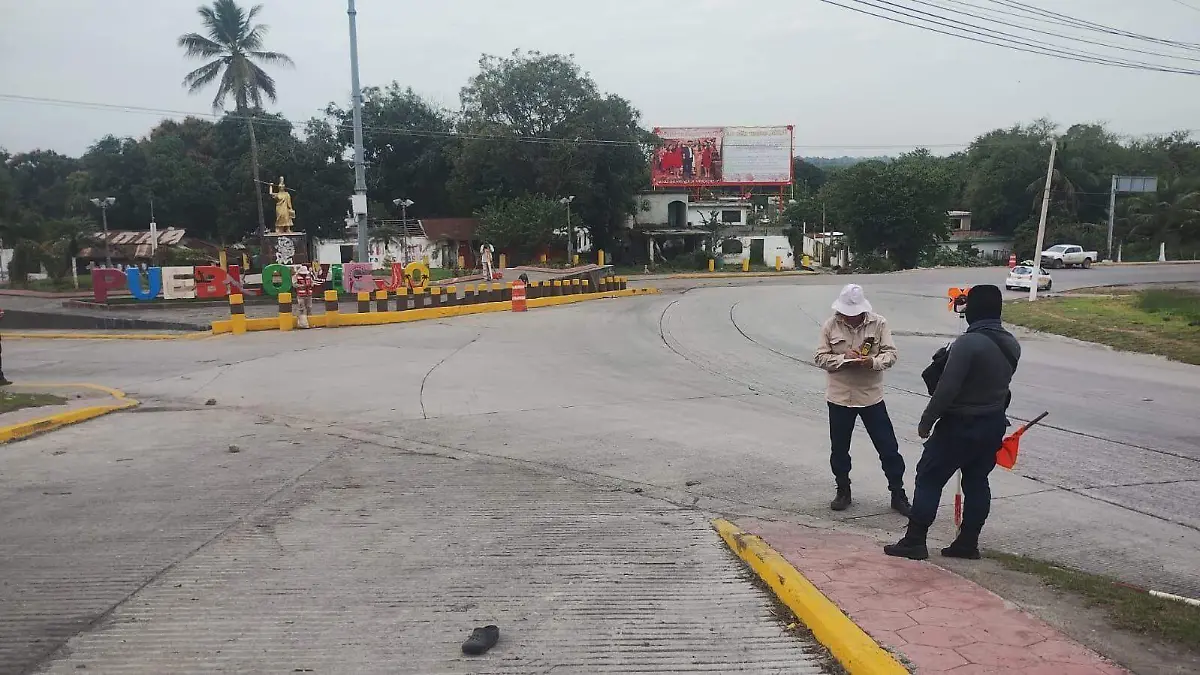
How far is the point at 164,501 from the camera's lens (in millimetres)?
6586

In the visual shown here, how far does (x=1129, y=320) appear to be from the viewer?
20391 mm

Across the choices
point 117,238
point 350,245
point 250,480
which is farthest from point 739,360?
point 117,238

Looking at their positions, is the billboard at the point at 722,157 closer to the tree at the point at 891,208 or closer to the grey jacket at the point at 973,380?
the tree at the point at 891,208

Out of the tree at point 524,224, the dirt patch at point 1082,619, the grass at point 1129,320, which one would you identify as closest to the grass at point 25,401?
the dirt patch at point 1082,619

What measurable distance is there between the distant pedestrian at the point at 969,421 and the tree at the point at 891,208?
→ 179ft

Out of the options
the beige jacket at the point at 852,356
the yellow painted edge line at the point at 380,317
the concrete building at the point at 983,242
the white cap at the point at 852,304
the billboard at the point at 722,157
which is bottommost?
the yellow painted edge line at the point at 380,317

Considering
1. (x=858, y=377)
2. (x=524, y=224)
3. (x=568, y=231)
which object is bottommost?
(x=858, y=377)

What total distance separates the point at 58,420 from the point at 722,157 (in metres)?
57.4

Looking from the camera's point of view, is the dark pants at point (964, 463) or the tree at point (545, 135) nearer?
the dark pants at point (964, 463)

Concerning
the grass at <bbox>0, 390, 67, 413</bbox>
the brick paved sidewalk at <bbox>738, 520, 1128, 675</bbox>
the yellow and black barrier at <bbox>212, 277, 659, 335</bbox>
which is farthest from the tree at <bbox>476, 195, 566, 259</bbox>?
the brick paved sidewalk at <bbox>738, 520, 1128, 675</bbox>

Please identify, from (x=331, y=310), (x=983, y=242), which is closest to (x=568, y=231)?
(x=331, y=310)

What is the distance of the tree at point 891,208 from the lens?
2224 inches

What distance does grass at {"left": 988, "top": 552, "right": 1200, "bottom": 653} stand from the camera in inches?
157

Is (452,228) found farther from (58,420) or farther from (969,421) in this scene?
(969,421)
